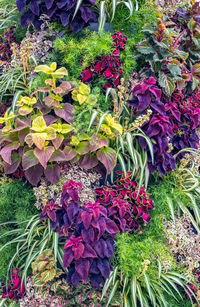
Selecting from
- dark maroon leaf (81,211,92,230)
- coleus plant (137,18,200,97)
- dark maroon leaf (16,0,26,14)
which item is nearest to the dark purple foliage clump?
coleus plant (137,18,200,97)

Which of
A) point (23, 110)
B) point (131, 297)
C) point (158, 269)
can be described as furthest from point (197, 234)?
point (23, 110)

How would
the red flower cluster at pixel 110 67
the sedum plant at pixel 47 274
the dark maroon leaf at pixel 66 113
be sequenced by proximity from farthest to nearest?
the red flower cluster at pixel 110 67, the dark maroon leaf at pixel 66 113, the sedum plant at pixel 47 274

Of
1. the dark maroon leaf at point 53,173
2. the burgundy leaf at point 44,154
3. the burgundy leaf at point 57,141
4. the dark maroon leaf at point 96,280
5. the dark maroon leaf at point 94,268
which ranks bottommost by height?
the dark maroon leaf at point 96,280

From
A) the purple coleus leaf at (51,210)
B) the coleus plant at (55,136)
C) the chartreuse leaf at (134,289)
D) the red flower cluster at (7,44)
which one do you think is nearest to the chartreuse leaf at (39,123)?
the coleus plant at (55,136)

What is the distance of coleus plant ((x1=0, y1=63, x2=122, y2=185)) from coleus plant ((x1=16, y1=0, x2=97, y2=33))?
1.57 ft

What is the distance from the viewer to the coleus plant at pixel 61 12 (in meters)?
2.17

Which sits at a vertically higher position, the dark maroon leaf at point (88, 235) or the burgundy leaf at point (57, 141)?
the burgundy leaf at point (57, 141)

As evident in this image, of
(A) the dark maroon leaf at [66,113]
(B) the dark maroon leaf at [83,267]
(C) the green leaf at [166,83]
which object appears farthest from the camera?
(C) the green leaf at [166,83]

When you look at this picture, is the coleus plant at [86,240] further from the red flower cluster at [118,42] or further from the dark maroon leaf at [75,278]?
the red flower cluster at [118,42]

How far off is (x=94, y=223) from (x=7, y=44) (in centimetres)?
202

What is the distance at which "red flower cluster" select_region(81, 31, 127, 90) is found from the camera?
212cm

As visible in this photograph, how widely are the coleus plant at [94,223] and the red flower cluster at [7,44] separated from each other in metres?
1.66

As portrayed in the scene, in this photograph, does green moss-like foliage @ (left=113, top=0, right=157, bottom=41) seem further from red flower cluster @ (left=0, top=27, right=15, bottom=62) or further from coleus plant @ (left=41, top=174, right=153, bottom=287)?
coleus plant @ (left=41, top=174, right=153, bottom=287)

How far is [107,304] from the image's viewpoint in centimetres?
162
